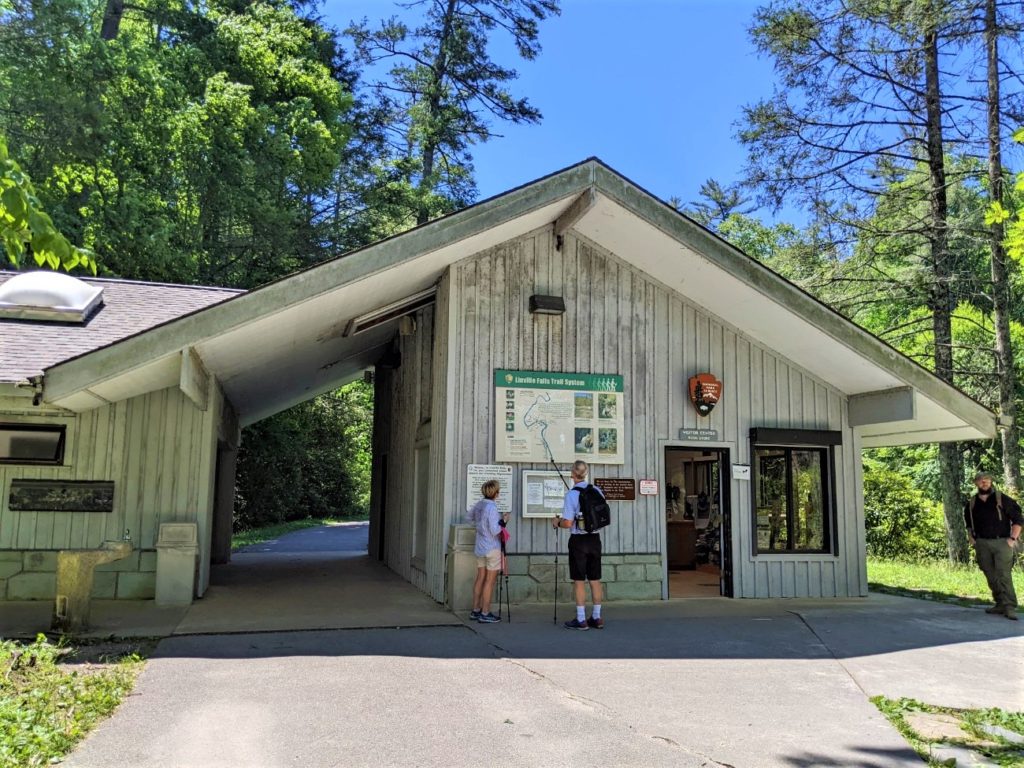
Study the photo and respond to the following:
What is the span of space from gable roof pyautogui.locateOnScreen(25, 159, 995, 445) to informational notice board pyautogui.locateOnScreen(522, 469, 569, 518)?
275cm

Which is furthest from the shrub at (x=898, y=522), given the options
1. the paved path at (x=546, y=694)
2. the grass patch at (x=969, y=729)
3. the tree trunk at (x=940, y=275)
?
the grass patch at (x=969, y=729)

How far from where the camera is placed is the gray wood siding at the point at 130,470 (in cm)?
898

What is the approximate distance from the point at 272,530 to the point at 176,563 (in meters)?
17.4

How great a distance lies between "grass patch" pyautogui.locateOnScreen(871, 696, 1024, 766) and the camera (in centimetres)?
447

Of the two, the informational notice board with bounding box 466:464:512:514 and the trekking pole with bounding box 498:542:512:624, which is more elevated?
the informational notice board with bounding box 466:464:512:514

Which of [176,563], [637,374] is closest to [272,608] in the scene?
[176,563]

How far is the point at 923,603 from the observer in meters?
10.3

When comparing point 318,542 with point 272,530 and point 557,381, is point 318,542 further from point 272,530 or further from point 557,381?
point 557,381

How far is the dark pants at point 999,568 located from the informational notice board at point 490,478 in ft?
18.5

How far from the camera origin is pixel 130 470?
30.3 feet

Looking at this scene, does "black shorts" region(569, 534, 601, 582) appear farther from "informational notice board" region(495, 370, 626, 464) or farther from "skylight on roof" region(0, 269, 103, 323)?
"skylight on roof" region(0, 269, 103, 323)

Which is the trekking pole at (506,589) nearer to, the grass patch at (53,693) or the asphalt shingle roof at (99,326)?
the grass patch at (53,693)

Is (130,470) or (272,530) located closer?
(130,470)

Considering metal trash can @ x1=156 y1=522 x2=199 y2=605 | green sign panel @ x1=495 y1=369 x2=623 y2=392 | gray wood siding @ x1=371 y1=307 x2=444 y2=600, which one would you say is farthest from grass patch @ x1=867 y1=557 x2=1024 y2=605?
metal trash can @ x1=156 y1=522 x2=199 y2=605
